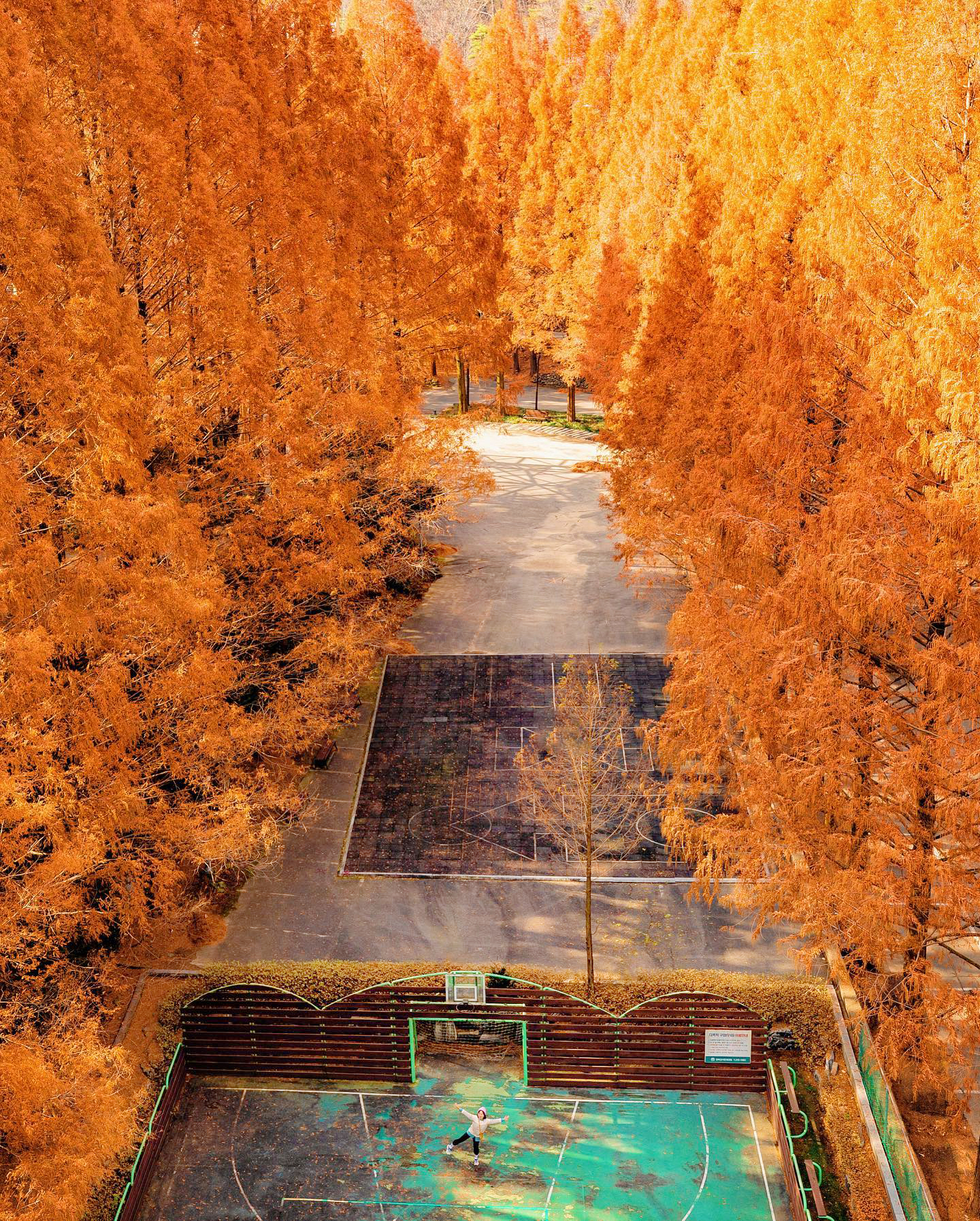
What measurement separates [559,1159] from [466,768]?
8.12m

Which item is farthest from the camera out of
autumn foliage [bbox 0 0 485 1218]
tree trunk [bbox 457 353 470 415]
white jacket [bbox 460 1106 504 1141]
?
tree trunk [bbox 457 353 470 415]

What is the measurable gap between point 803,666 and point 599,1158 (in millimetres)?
6680

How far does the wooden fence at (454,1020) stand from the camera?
48.7 feet

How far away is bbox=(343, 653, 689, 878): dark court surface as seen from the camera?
735 inches

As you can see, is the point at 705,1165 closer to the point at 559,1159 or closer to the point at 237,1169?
the point at 559,1159

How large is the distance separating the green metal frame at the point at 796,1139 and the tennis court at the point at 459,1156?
44 cm

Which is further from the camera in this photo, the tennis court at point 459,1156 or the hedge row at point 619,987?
the hedge row at point 619,987

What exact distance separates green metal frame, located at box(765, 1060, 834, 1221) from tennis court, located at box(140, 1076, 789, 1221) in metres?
0.44

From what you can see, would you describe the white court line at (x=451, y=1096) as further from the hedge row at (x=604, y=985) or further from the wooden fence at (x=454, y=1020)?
the hedge row at (x=604, y=985)

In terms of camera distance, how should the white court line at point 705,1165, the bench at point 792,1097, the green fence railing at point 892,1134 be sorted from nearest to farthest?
the green fence railing at point 892,1134 → the white court line at point 705,1165 → the bench at point 792,1097

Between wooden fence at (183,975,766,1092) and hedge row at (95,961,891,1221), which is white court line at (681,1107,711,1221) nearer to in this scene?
wooden fence at (183,975,766,1092)

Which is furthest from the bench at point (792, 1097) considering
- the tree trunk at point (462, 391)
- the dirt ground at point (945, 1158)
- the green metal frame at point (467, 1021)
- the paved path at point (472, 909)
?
the tree trunk at point (462, 391)

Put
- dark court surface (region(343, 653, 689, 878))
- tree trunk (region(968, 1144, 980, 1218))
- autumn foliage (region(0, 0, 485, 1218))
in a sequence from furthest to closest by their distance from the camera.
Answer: dark court surface (region(343, 653, 689, 878))
tree trunk (region(968, 1144, 980, 1218))
autumn foliage (region(0, 0, 485, 1218))

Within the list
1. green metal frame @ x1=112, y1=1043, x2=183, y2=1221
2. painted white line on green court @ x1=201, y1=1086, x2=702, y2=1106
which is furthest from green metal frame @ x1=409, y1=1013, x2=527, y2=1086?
Result: green metal frame @ x1=112, y1=1043, x2=183, y2=1221
